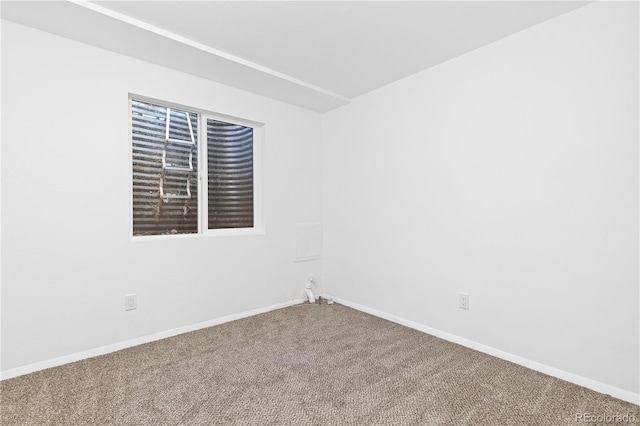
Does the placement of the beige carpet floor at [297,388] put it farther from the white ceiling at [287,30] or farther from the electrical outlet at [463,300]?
the white ceiling at [287,30]

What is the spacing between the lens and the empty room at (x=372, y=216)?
179 centimetres

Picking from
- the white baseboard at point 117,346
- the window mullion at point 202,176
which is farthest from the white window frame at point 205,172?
the white baseboard at point 117,346

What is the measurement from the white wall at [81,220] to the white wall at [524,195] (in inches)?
64.8

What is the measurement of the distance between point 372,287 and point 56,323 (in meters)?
2.55

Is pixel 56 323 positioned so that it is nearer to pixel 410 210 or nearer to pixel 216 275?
pixel 216 275

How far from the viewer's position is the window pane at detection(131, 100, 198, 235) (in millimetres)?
2650

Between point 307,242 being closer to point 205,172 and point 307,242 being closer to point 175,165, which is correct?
point 205,172

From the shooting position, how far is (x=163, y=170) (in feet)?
9.11

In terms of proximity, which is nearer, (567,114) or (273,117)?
(567,114)

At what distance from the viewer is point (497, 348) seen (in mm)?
2297

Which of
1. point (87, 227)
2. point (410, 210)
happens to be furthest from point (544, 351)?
point (87, 227)

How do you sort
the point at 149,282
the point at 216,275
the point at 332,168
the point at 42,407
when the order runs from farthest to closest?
the point at 332,168, the point at 216,275, the point at 149,282, the point at 42,407

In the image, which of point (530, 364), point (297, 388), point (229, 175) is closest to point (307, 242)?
point (229, 175)

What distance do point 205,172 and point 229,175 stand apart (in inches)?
10.5
